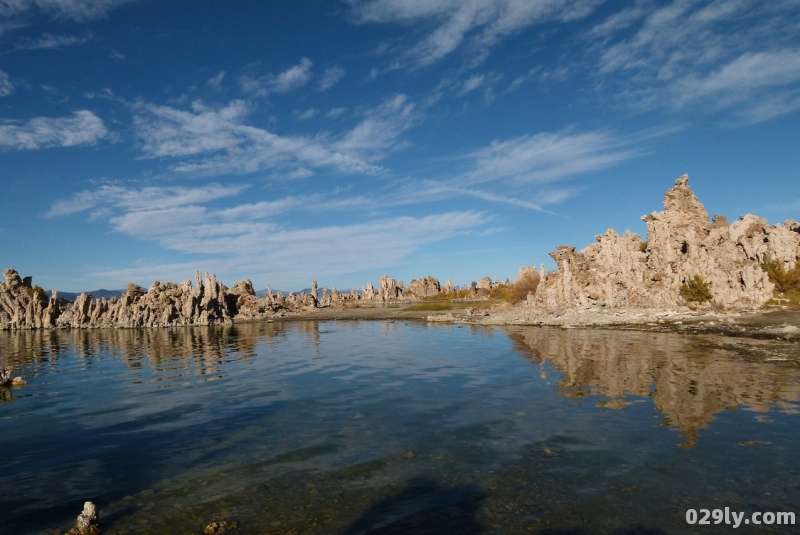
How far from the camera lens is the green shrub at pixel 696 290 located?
57.6 metres

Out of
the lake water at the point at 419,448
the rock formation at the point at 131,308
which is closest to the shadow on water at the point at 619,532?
the lake water at the point at 419,448

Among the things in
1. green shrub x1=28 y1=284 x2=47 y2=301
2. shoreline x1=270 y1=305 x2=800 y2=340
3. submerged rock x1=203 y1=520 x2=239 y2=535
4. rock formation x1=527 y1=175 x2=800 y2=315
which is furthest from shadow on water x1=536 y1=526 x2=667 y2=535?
green shrub x1=28 y1=284 x2=47 y2=301

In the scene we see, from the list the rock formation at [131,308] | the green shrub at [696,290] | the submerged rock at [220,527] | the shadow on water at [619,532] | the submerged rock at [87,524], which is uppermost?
the rock formation at [131,308]

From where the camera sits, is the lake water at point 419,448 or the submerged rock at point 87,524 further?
the lake water at point 419,448

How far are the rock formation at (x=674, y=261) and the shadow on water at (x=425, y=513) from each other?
2238 inches

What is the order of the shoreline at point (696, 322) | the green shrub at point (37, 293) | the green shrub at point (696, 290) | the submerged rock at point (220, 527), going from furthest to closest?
1. the green shrub at point (37, 293)
2. the green shrub at point (696, 290)
3. the shoreline at point (696, 322)
4. the submerged rock at point (220, 527)

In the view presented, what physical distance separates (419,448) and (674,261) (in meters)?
62.3

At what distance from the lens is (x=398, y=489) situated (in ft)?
40.6

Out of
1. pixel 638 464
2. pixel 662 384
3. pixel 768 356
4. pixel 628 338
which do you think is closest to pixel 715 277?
pixel 628 338

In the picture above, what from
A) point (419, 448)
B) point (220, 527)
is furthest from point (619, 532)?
point (220, 527)

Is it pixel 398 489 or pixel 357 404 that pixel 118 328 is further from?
pixel 398 489

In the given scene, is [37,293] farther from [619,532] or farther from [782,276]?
[782,276]

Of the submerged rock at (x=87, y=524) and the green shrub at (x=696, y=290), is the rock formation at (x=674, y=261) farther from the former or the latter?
the submerged rock at (x=87, y=524)

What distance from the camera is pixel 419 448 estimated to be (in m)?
15.6
